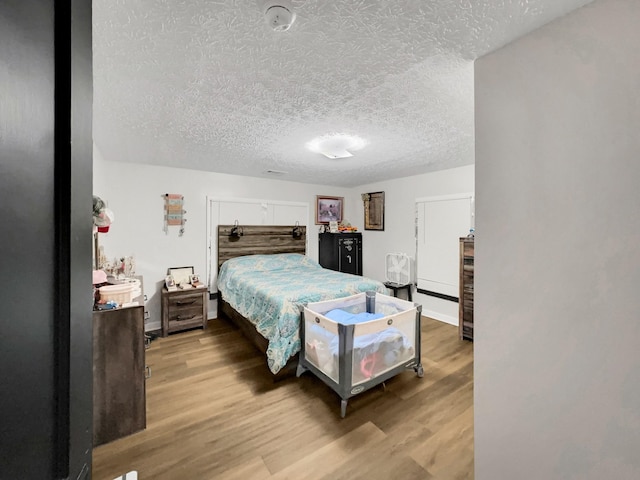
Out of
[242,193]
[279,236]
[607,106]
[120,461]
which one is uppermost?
[242,193]

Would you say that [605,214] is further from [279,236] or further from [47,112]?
[279,236]

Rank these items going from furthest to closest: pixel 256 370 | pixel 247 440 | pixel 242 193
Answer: pixel 242 193
pixel 256 370
pixel 247 440

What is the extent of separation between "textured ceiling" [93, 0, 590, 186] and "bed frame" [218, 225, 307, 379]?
1.73 m

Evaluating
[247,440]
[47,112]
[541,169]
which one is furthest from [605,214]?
[247,440]

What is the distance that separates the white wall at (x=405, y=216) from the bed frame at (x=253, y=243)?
1324 millimetres

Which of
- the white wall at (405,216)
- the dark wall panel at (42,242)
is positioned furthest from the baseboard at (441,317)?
the dark wall panel at (42,242)

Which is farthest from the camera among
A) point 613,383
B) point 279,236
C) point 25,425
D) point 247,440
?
point 279,236

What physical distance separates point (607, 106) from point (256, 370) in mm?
2863

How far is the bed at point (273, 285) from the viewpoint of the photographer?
7.81ft

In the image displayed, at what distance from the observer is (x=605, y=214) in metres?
0.87

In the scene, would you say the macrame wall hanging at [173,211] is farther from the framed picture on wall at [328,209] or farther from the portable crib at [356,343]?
the portable crib at [356,343]

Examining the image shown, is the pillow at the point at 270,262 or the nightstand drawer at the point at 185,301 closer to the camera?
the nightstand drawer at the point at 185,301

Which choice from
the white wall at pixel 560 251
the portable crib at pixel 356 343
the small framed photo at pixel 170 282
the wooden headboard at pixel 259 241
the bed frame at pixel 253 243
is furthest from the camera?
the wooden headboard at pixel 259 241

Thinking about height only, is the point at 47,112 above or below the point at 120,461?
above
